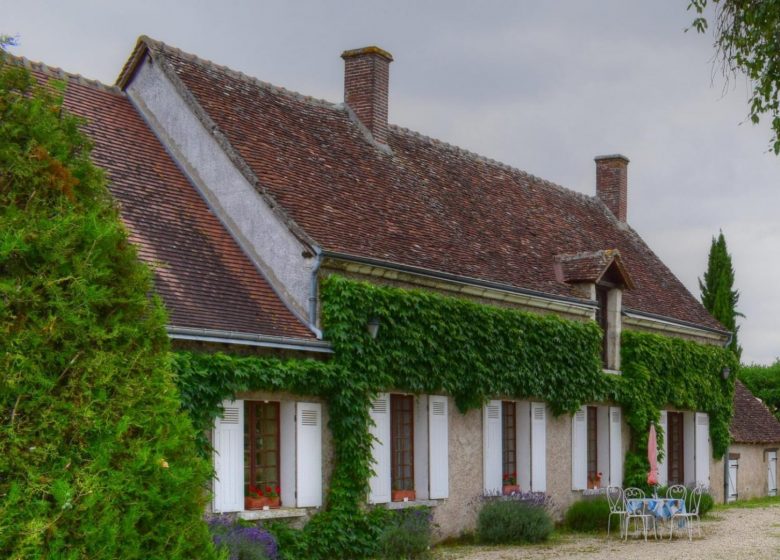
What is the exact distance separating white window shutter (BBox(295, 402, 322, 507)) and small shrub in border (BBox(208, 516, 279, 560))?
3.51 feet

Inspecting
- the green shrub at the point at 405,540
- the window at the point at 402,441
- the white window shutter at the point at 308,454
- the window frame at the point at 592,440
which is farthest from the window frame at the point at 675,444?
the white window shutter at the point at 308,454

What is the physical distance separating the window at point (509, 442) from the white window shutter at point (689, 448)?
6.78 meters

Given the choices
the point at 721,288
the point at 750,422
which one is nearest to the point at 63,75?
the point at 750,422

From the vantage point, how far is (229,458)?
13641 millimetres

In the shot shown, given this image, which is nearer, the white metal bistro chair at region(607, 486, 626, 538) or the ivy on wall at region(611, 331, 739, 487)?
the white metal bistro chair at region(607, 486, 626, 538)

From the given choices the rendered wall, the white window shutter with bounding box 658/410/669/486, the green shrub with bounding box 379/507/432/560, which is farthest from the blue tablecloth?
the rendered wall

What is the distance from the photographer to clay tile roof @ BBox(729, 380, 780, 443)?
2817cm

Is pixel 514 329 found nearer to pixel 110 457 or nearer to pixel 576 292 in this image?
pixel 576 292

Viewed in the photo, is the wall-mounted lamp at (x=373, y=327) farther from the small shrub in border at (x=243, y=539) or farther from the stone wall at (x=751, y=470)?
the stone wall at (x=751, y=470)

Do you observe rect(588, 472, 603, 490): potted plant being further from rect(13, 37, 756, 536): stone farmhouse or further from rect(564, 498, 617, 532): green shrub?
rect(564, 498, 617, 532): green shrub

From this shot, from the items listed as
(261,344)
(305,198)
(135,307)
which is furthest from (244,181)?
(135,307)

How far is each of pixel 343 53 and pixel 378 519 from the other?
9038 millimetres

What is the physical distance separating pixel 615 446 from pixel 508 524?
18.4ft

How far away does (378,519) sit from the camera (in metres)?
15.2
